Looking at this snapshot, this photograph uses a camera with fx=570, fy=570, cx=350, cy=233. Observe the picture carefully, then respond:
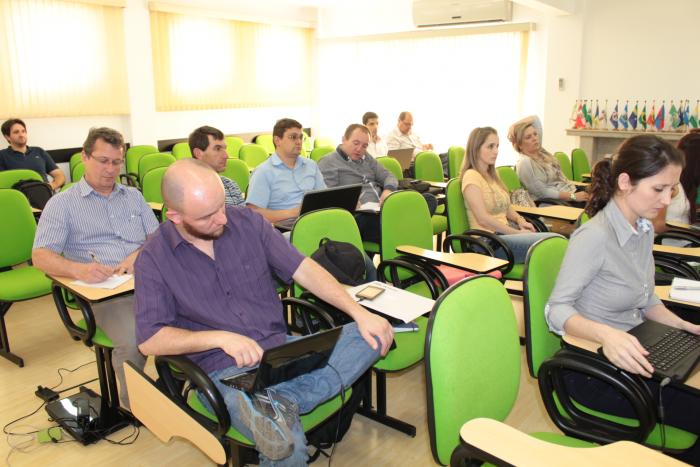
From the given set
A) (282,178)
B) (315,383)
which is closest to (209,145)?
(282,178)

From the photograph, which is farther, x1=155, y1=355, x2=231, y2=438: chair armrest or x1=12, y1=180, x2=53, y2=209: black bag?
x1=12, y1=180, x2=53, y2=209: black bag

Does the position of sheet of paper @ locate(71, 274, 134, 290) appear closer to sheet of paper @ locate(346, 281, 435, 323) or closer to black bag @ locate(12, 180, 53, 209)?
sheet of paper @ locate(346, 281, 435, 323)

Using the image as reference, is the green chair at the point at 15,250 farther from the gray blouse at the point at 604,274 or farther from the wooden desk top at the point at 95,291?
the gray blouse at the point at 604,274

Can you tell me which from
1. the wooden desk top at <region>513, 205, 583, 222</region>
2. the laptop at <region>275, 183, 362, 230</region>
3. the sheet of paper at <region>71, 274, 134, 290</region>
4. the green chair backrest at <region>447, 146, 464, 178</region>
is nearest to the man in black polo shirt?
the laptop at <region>275, 183, 362, 230</region>

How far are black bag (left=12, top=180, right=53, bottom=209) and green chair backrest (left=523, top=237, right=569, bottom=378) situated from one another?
12.8 ft

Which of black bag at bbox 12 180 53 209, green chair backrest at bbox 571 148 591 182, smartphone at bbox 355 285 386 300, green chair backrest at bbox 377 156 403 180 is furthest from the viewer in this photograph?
green chair backrest at bbox 571 148 591 182

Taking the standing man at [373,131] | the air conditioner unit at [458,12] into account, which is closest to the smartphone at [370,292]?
the standing man at [373,131]

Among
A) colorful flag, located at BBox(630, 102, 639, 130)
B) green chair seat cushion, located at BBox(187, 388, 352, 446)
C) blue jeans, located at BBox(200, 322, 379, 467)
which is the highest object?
colorful flag, located at BBox(630, 102, 639, 130)

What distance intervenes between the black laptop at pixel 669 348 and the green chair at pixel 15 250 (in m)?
3.06

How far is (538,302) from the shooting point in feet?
6.61

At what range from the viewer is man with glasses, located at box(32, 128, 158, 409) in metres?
2.55

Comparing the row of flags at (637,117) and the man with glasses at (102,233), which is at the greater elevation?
the row of flags at (637,117)

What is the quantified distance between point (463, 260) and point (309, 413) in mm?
1277

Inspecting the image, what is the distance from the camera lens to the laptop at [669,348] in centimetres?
162
